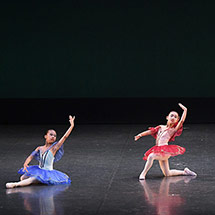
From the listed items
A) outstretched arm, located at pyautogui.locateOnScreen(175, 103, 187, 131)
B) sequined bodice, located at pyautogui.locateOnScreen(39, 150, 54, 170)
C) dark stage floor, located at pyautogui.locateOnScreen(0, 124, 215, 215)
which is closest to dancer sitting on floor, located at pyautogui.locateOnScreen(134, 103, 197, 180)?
outstretched arm, located at pyautogui.locateOnScreen(175, 103, 187, 131)

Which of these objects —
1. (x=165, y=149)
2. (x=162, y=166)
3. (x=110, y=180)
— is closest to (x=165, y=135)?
(x=165, y=149)

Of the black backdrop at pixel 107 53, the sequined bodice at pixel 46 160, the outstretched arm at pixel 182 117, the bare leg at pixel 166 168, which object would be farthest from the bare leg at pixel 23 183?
the black backdrop at pixel 107 53

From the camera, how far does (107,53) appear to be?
1383 cm

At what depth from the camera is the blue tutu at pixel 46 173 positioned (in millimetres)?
6703

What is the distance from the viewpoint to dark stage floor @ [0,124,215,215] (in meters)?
5.83

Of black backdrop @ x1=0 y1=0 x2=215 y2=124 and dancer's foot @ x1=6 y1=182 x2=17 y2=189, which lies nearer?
dancer's foot @ x1=6 y1=182 x2=17 y2=189

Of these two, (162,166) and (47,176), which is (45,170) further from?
(162,166)

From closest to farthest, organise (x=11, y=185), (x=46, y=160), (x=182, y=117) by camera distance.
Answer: (x=11, y=185), (x=46, y=160), (x=182, y=117)

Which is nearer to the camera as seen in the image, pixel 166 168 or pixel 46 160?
pixel 46 160

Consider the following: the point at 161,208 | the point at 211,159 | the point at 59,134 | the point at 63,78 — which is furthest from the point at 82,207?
the point at 63,78

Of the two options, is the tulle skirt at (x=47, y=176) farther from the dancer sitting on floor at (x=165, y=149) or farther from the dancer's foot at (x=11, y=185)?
the dancer sitting on floor at (x=165, y=149)

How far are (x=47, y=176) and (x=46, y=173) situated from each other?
5cm

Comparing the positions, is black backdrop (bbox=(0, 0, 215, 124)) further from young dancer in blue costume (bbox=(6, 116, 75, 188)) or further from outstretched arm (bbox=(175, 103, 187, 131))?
young dancer in blue costume (bbox=(6, 116, 75, 188))

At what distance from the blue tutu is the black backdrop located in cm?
658
